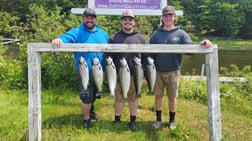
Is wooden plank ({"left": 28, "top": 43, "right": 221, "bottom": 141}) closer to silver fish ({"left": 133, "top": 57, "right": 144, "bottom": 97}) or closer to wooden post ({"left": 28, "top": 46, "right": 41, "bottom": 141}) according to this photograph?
wooden post ({"left": 28, "top": 46, "right": 41, "bottom": 141})

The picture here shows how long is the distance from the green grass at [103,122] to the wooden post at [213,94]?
502 mm

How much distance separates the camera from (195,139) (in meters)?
4.27

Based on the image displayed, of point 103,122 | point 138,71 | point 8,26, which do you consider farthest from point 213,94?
point 8,26

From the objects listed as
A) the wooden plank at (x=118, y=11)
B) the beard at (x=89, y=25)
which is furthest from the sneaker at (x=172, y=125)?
the wooden plank at (x=118, y=11)

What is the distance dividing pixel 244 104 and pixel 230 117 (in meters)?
0.99

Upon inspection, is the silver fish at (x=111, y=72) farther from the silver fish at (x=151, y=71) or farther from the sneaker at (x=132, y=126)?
the sneaker at (x=132, y=126)

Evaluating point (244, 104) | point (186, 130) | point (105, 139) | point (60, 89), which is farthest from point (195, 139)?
point (60, 89)

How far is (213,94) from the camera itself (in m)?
3.81

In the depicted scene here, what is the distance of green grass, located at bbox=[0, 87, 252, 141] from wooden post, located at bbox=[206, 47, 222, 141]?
1.65 ft

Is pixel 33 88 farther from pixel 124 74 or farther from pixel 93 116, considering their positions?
pixel 93 116

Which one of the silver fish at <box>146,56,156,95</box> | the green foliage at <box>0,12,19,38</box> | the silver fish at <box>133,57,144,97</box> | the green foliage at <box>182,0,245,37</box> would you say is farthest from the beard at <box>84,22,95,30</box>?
the green foliage at <box>182,0,245,37</box>

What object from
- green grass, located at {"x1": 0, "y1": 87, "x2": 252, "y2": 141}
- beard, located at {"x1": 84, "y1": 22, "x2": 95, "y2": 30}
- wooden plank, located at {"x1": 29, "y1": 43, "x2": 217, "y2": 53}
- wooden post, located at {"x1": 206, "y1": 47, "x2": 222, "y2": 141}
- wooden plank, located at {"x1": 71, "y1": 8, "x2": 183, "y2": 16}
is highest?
wooden plank, located at {"x1": 71, "y1": 8, "x2": 183, "y2": 16}

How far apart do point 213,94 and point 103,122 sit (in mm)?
1685

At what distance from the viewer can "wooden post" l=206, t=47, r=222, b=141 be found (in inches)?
149
